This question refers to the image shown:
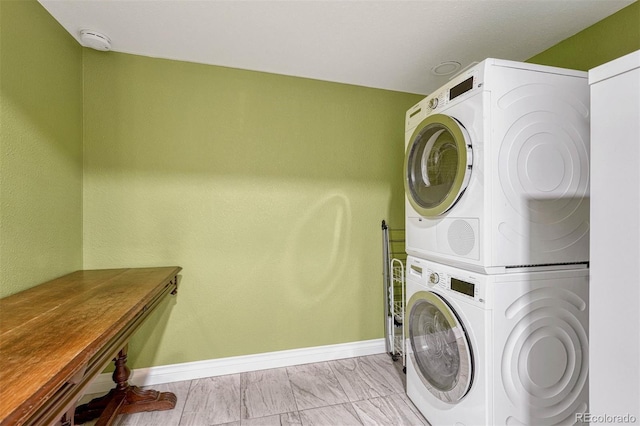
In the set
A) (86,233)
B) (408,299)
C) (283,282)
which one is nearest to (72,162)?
(86,233)

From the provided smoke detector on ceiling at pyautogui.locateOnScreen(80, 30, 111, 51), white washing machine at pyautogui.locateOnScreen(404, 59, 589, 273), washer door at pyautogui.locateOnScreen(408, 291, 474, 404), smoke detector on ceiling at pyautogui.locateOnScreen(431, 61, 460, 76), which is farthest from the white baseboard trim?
smoke detector on ceiling at pyautogui.locateOnScreen(431, 61, 460, 76)

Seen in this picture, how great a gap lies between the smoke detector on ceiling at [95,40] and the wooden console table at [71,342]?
4.67 ft

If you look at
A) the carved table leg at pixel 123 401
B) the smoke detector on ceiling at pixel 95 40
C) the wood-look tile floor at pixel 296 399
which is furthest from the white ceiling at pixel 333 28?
the wood-look tile floor at pixel 296 399

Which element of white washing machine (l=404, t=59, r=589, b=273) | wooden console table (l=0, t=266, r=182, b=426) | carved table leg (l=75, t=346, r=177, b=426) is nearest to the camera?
wooden console table (l=0, t=266, r=182, b=426)

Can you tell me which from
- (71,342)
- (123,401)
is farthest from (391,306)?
(71,342)

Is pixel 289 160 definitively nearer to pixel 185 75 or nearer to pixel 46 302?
pixel 185 75

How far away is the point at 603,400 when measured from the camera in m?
0.66

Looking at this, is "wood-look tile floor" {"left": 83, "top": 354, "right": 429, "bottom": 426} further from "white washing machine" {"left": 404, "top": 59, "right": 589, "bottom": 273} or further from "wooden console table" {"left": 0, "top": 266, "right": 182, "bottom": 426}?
"white washing machine" {"left": 404, "top": 59, "right": 589, "bottom": 273}

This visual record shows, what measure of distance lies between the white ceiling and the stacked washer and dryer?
498 millimetres

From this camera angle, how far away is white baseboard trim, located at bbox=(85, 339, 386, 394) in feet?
6.25

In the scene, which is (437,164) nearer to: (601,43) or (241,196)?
(601,43)

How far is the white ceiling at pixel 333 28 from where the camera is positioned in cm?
145

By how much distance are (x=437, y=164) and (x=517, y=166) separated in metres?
0.38

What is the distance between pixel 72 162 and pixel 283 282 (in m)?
1.59
